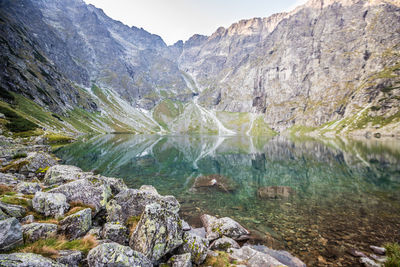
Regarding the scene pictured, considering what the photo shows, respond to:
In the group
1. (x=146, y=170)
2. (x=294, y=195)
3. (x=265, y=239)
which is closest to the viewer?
(x=265, y=239)

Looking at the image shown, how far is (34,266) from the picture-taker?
5.52 metres

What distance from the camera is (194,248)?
11352mm

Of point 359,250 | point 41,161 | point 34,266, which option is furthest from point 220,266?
point 41,161

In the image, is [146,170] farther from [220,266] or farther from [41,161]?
[220,266]

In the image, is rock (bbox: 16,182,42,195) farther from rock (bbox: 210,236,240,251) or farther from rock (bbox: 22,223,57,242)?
rock (bbox: 210,236,240,251)

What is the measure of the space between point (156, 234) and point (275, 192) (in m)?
25.8

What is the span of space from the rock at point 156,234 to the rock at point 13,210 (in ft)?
18.9

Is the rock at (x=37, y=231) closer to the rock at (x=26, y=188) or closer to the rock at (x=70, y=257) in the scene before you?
the rock at (x=70, y=257)

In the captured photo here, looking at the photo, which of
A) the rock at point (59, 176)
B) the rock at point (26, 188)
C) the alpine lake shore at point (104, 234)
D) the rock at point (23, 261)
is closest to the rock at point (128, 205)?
the alpine lake shore at point (104, 234)

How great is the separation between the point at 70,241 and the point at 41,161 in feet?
71.3

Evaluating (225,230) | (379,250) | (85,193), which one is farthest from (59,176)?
(379,250)

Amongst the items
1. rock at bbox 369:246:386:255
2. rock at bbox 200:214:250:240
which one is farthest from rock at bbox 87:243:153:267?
rock at bbox 369:246:386:255

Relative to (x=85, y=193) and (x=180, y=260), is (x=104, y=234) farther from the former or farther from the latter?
(x=180, y=260)

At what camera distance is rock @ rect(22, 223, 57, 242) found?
7.81m
